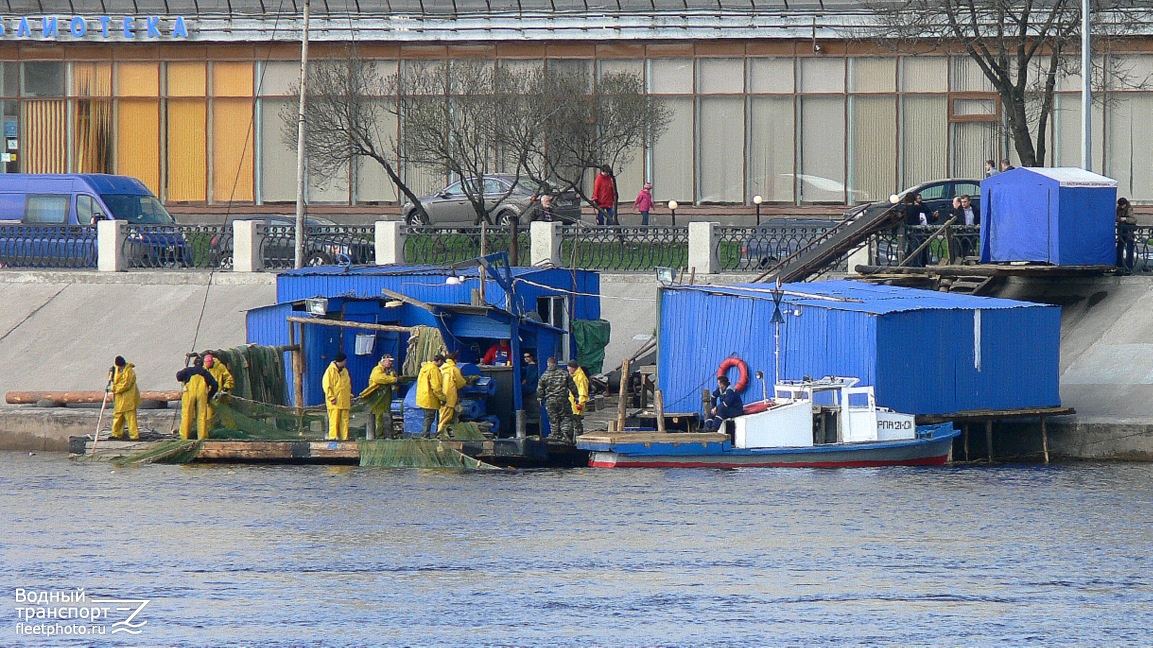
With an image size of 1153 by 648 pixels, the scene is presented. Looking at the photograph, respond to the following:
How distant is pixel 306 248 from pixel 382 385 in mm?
9692

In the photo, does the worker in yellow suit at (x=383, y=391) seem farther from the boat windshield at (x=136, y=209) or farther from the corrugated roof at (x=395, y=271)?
the boat windshield at (x=136, y=209)

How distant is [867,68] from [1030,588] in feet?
95.3

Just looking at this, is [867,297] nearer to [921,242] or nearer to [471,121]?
[921,242]

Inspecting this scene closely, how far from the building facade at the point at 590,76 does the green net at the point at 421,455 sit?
2059 centimetres

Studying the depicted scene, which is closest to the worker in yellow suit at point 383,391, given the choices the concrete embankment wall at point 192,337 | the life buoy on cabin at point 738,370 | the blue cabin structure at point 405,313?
the blue cabin structure at point 405,313

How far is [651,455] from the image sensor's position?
78.1ft

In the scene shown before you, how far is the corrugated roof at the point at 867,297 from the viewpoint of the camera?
24.4 m

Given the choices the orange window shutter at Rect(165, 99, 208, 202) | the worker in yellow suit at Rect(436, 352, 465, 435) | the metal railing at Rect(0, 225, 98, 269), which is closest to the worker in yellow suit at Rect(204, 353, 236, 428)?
the worker in yellow suit at Rect(436, 352, 465, 435)

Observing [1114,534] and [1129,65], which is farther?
[1129,65]

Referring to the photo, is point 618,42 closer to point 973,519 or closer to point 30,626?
point 973,519

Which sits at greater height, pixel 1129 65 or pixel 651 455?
pixel 1129 65

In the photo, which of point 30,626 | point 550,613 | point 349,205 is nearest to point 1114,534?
point 550,613

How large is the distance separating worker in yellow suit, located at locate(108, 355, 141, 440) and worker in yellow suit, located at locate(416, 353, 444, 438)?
4.34 meters

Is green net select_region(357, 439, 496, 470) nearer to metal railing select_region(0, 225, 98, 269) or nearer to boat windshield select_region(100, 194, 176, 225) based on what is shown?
metal railing select_region(0, 225, 98, 269)
